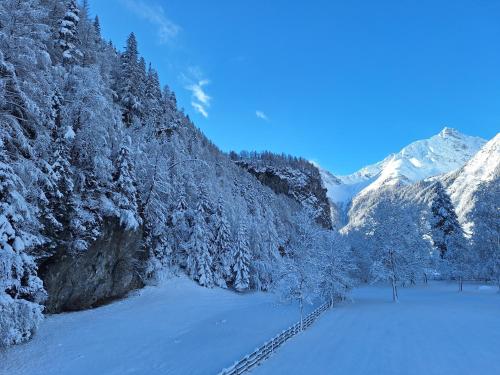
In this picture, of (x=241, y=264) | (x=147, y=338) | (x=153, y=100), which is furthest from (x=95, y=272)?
(x=153, y=100)

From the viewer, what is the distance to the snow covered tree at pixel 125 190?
29.5 metres

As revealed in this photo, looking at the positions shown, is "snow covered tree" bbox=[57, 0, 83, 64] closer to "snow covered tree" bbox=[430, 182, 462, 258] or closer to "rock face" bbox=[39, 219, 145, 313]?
"rock face" bbox=[39, 219, 145, 313]

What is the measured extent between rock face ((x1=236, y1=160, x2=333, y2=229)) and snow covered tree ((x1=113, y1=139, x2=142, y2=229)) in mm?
117371

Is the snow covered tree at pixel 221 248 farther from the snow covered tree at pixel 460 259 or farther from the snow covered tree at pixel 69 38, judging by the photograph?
the snow covered tree at pixel 460 259

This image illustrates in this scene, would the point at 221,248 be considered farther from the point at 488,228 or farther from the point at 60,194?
the point at 488,228

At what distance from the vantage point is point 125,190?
30.3m

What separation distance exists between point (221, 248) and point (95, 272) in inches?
975

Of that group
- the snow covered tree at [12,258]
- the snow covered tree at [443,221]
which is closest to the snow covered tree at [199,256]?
the snow covered tree at [12,258]

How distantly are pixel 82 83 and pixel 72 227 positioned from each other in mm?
12322

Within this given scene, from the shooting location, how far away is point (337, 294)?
45.1 metres

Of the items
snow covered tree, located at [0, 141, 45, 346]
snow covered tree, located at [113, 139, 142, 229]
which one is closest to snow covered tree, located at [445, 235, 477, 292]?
snow covered tree, located at [113, 139, 142, 229]

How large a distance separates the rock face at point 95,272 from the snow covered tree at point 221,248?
15.9 m

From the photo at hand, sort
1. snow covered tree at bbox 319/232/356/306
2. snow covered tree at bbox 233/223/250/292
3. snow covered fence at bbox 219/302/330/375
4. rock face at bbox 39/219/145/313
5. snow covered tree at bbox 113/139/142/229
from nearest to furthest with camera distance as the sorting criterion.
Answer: snow covered fence at bbox 219/302/330/375 → rock face at bbox 39/219/145/313 → snow covered tree at bbox 113/139/142/229 → snow covered tree at bbox 319/232/356/306 → snow covered tree at bbox 233/223/250/292

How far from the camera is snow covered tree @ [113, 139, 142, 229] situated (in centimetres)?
2952
